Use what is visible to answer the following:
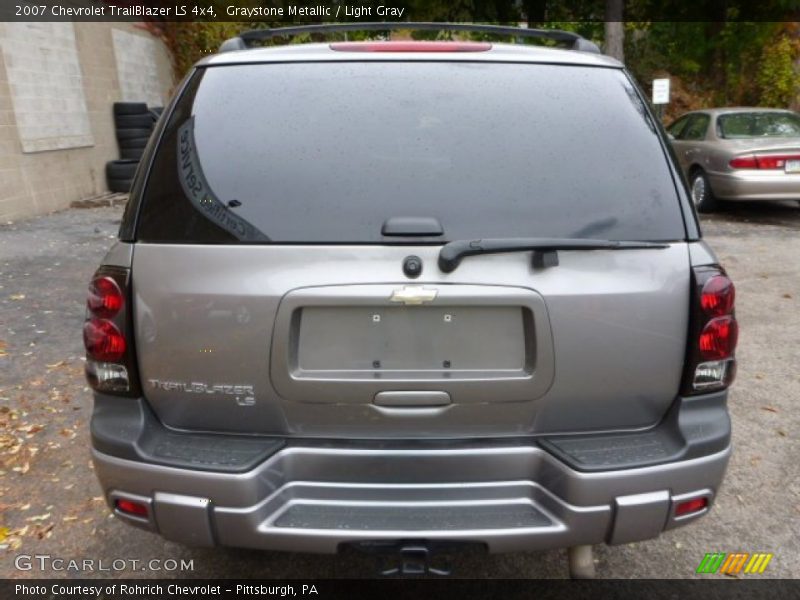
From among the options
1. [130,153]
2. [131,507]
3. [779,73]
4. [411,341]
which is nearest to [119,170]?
[130,153]

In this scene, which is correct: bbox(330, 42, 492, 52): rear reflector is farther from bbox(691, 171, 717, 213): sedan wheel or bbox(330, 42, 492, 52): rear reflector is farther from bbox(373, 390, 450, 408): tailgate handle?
bbox(691, 171, 717, 213): sedan wheel

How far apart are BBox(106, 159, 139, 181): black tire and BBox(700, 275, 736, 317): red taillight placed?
37.4 ft

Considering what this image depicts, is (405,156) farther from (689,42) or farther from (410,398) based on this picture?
(689,42)

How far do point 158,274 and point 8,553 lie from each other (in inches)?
67.0

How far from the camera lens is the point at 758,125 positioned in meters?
9.73

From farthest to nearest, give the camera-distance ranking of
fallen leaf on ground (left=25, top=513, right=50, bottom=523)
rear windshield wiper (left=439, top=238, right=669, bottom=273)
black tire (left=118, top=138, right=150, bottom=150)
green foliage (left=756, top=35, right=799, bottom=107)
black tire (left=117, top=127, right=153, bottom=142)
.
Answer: green foliage (left=756, top=35, right=799, bottom=107) → black tire (left=118, top=138, right=150, bottom=150) → black tire (left=117, top=127, right=153, bottom=142) → fallen leaf on ground (left=25, top=513, right=50, bottom=523) → rear windshield wiper (left=439, top=238, right=669, bottom=273)

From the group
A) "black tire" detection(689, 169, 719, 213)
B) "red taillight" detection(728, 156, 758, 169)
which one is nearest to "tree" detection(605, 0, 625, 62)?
"black tire" detection(689, 169, 719, 213)

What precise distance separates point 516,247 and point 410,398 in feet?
1.77

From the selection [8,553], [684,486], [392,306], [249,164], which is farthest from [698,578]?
[8,553]

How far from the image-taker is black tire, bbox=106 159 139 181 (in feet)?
38.2

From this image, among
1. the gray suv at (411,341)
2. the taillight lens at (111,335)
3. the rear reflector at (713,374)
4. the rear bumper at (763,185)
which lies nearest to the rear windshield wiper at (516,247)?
the gray suv at (411,341)

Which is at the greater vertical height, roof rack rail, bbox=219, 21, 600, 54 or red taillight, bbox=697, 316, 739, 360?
roof rack rail, bbox=219, 21, 600, 54

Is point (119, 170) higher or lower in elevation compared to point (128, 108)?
lower

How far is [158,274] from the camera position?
193cm
